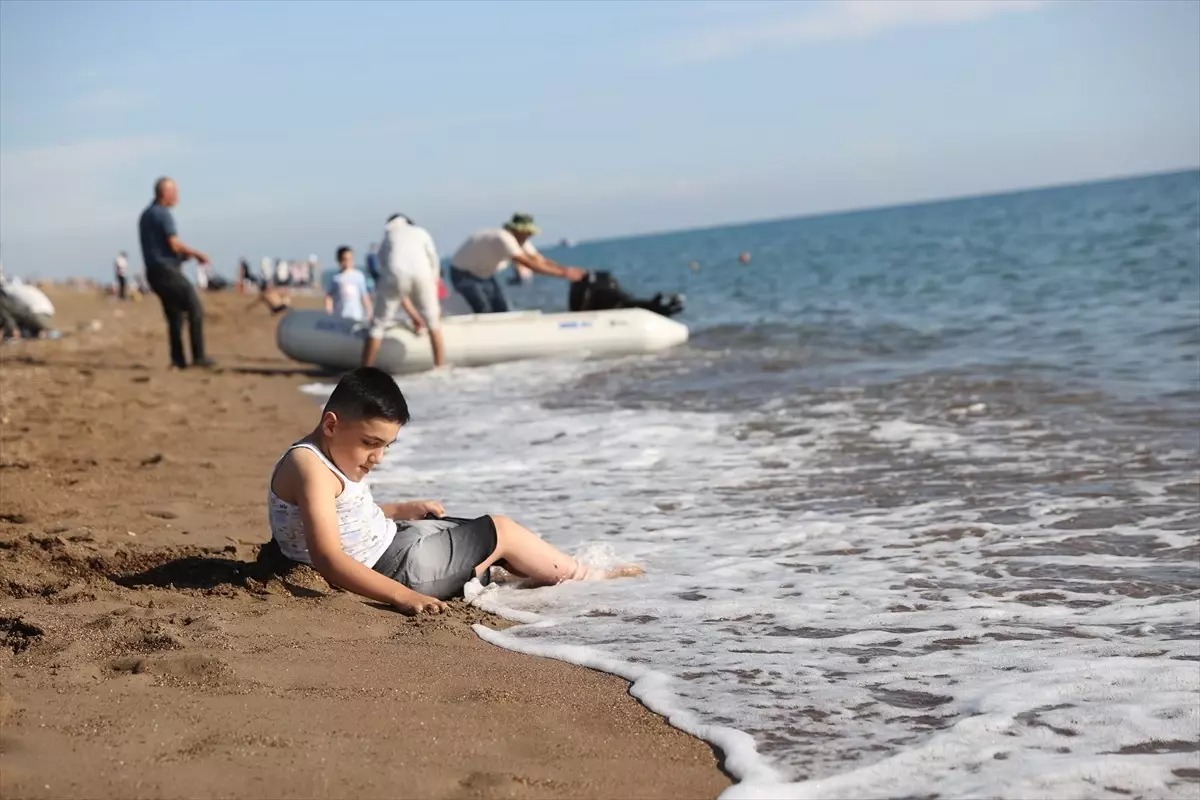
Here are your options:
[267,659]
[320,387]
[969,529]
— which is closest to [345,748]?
[267,659]

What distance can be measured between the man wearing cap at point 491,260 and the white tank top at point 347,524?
30.9ft

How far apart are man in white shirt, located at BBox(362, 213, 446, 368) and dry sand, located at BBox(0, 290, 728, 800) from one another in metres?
6.53

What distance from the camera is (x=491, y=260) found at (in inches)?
554

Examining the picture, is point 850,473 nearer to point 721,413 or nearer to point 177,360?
point 721,413

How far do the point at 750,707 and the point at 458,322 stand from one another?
10868 millimetres

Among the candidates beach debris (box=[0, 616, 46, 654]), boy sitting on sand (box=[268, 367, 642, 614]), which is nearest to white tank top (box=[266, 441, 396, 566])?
→ boy sitting on sand (box=[268, 367, 642, 614])

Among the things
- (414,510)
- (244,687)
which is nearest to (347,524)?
(414,510)

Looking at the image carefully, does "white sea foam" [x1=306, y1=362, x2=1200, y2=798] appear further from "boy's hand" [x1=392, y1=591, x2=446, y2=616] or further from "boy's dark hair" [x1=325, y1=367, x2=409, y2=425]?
"boy's dark hair" [x1=325, y1=367, x2=409, y2=425]

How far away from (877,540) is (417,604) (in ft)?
7.26

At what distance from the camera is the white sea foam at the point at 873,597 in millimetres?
3012

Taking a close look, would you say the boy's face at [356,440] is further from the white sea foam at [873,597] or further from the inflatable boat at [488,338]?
the inflatable boat at [488,338]

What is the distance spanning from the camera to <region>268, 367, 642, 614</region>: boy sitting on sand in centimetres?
428

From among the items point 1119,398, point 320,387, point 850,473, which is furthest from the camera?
point 320,387

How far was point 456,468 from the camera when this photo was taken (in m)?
7.81
